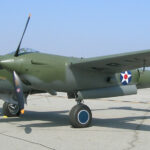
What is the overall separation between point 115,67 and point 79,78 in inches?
52.9

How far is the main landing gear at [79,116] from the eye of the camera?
30.3 ft

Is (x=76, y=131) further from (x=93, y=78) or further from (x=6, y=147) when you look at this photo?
(x=6, y=147)

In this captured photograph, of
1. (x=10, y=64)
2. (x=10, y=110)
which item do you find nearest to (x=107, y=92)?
(x=10, y=64)

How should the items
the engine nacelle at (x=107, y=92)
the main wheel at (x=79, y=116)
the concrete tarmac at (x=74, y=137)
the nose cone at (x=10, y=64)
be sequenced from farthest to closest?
the engine nacelle at (x=107, y=92) → the main wheel at (x=79, y=116) → the nose cone at (x=10, y=64) → the concrete tarmac at (x=74, y=137)

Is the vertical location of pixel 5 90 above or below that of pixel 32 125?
above

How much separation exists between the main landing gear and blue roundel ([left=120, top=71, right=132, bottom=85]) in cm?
202

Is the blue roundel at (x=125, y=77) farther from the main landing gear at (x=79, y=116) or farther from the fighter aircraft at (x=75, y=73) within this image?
the main landing gear at (x=79, y=116)

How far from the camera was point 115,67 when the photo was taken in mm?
9562

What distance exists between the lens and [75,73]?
9297 millimetres

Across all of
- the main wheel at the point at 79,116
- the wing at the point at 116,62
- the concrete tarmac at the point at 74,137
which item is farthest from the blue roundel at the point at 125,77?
the main wheel at the point at 79,116

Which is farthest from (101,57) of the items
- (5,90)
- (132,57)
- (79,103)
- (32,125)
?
(5,90)

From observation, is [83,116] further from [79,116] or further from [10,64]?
[10,64]

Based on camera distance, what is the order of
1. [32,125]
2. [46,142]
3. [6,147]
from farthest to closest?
[32,125] → [46,142] → [6,147]

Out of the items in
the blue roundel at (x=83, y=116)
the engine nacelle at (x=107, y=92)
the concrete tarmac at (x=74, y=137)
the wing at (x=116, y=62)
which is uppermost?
the wing at (x=116, y=62)
